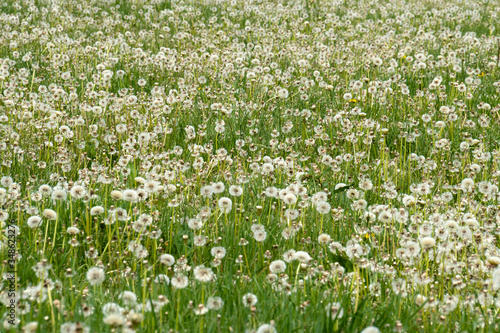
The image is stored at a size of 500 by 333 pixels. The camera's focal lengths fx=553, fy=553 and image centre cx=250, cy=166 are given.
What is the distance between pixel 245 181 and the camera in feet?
12.2

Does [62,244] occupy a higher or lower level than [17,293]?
lower

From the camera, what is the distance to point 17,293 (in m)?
2.30

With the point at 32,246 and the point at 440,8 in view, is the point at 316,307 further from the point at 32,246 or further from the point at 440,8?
the point at 440,8

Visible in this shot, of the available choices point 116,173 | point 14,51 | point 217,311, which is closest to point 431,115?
point 116,173

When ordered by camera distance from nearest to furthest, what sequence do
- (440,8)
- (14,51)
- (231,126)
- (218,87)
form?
(231,126) → (218,87) → (14,51) → (440,8)

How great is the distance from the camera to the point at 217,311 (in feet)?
7.81

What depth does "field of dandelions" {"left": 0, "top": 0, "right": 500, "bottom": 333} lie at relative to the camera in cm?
244

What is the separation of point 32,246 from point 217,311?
1.17m

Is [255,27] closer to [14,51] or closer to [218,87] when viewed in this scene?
[218,87]

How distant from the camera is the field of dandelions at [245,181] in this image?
2438mm

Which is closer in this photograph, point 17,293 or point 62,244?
point 17,293

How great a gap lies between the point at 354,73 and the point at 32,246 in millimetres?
4594

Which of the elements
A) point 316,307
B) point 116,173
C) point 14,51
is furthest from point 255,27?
point 316,307

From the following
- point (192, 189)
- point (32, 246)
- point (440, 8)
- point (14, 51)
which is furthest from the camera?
point (440, 8)
